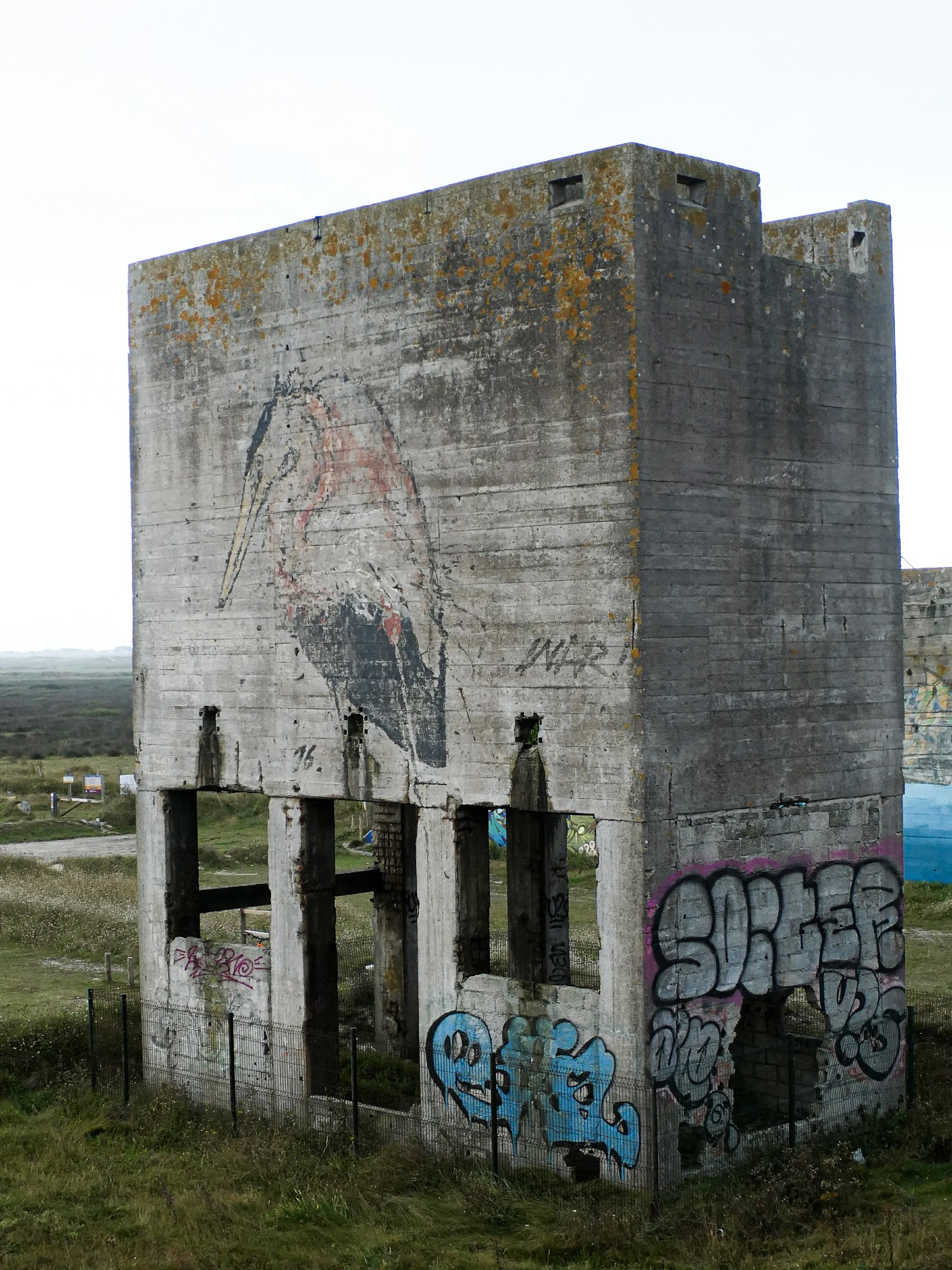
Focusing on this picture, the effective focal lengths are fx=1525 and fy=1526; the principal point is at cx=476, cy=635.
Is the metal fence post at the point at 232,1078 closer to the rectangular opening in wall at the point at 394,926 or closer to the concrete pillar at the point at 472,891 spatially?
the concrete pillar at the point at 472,891

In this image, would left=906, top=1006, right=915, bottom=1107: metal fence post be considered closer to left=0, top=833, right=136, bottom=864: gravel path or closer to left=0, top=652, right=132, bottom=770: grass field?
left=0, top=833, right=136, bottom=864: gravel path

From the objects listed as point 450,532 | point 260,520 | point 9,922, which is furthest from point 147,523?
point 9,922

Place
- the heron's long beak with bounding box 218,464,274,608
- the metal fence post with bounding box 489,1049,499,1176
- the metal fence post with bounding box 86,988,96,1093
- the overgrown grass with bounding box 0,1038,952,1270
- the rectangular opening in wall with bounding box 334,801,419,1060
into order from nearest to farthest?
the overgrown grass with bounding box 0,1038,952,1270 → the metal fence post with bounding box 489,1049,499,1176 → the heron's long beak with bounding box 218,464,274,608 → the metal fence post with bounding box 86,988,96,1093 → the rectangular opening in wall with bounding box 334,801,419,1060

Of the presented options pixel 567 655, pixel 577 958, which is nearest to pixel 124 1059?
pixel 567 655

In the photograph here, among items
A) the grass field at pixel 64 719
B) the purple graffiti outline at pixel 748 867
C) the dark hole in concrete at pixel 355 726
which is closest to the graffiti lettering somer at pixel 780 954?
the purple graffiti outline at pixel 748 867

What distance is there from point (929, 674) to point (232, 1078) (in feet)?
50.9

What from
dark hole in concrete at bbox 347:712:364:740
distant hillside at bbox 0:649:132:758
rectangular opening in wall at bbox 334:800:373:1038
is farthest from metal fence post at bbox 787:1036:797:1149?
distant hillside at bbox 0:649:132:758

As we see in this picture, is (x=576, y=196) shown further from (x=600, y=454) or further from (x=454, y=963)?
(x=454, y=963)

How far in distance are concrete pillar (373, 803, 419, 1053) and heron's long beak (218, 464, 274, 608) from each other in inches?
154

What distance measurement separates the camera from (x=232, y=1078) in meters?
13.6

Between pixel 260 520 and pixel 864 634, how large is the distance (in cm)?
555

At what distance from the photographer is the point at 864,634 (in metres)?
13.3

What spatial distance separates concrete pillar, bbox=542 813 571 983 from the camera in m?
16.2

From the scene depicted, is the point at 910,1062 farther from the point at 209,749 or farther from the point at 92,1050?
the point at 92,1050
